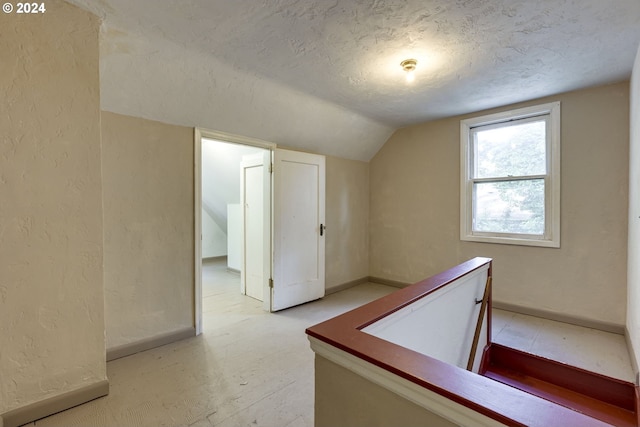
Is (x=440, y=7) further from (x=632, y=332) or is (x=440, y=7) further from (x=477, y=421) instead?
(x=632, y=332)

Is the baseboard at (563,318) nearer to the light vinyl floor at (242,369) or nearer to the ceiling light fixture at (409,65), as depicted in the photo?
the light vinyl floor at (242,369)

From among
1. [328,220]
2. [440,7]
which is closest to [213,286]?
[328,220]

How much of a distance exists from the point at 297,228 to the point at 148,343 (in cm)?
190

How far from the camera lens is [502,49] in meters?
2.09

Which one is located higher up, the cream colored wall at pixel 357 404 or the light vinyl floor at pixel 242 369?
the cream colored wall at pixel 357 404

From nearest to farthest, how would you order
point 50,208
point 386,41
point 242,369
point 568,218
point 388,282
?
point 50,208, point 386,41, point 242,369, point 568,218, point 388,282

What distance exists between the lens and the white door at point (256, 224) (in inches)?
135

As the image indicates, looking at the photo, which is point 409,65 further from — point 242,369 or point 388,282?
point 388,282

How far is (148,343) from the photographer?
246 cm

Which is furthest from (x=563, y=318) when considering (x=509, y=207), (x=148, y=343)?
(x=148, y=343)

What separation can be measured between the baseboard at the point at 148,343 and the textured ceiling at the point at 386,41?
1950 millimetres

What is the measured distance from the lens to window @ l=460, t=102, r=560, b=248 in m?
3.03

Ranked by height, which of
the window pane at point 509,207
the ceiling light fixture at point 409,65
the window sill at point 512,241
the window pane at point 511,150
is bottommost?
the window sill at point 512,241

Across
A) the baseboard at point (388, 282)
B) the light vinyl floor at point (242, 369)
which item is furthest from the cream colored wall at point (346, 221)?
the light vinyl floor at point (242, 369)
